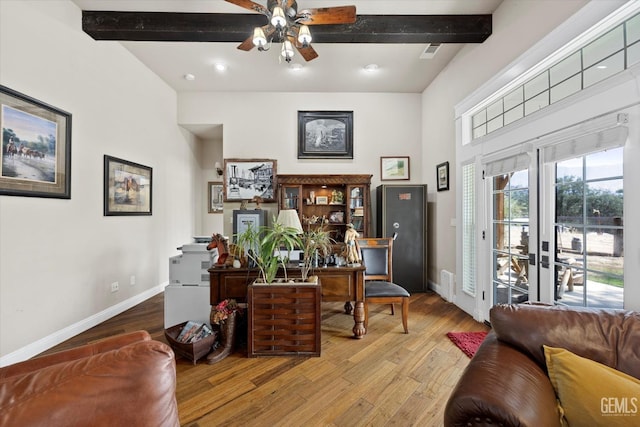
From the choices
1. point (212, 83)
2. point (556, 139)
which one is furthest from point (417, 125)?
point (212, 83)

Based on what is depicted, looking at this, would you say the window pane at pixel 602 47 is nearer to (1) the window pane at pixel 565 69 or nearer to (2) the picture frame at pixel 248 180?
(1) the window pane at pixel 565 69

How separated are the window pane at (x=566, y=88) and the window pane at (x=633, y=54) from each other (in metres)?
0.30

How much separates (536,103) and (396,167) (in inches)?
92.2

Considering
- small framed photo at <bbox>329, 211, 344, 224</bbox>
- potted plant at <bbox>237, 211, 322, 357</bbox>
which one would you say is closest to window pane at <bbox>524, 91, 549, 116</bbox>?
potted plant at <bbox>237, 211, 322, 357</bbox>

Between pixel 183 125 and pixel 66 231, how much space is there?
2.67 metres

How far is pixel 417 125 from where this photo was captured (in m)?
4.55

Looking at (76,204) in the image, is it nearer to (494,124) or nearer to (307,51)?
(307,51)

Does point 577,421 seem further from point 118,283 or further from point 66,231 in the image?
point 118,283

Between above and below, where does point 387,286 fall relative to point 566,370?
below

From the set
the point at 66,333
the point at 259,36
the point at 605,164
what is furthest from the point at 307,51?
the point at 66,333

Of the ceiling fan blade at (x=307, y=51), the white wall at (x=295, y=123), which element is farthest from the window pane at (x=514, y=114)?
the ceiling fan blade at (x=307, y=51)

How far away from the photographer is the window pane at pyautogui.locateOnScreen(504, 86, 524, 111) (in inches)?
97.4

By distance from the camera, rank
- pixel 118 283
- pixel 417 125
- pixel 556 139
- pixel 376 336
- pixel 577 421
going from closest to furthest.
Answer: pixel 577 421, pixel 556 139, pixel 376 336, pixel 118 283, pixel 417 125

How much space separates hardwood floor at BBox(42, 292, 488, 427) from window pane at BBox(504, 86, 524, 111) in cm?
238
